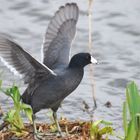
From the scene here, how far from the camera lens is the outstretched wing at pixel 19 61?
6.79 meters

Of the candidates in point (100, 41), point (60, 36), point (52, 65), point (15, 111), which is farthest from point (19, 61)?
point (100, 41)

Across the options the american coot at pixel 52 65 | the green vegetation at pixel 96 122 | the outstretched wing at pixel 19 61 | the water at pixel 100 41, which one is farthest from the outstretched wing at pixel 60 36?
the water at pixel 100 41

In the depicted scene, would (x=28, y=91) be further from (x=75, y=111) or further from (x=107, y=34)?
(x=107, y=34)

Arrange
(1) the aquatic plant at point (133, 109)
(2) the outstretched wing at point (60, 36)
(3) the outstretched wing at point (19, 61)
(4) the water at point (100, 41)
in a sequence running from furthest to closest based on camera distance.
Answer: (4) the water at point (100, 41) → (2) the outstretched wing at point (60, 36) → (3) the outstretched wing at point (19, 61) → (1) the aquatic plant at point (133, 109)

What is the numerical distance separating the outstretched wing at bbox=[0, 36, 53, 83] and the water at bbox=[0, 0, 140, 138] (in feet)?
5.17

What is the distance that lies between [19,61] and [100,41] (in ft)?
15.0

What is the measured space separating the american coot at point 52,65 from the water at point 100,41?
1.21 m

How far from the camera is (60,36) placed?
775cm

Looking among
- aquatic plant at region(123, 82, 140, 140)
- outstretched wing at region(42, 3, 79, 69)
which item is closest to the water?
outstretched wing at region(42, 3, 79, 69)

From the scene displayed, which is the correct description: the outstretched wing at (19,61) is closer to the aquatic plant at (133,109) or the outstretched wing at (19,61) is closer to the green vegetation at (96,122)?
the green vegetation at (96,122)

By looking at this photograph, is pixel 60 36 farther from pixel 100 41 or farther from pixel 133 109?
pixel 100 41

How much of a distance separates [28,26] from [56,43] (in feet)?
13.9

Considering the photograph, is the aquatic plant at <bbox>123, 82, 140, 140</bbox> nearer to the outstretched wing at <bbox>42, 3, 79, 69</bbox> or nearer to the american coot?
the american coot

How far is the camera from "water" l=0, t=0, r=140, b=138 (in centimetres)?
920
